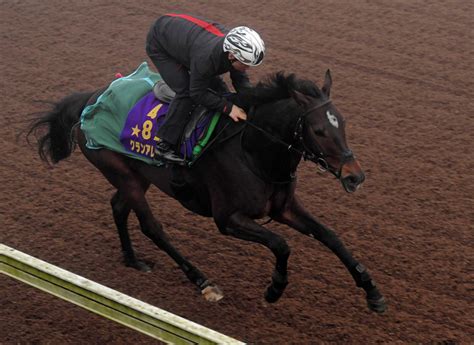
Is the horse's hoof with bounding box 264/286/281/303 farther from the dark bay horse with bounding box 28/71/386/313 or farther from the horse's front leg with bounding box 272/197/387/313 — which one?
the horse's front leg with bounding box 272/197/387/313

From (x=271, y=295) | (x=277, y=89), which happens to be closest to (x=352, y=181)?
(x=277, y=89)

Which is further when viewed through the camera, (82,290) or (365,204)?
(365,204)

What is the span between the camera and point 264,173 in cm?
545

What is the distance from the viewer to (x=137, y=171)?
634 centimetres

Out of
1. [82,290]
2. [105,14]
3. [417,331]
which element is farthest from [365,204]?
[105,14]

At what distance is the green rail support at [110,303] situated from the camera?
4.36 m

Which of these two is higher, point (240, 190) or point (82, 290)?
point (240, 190)

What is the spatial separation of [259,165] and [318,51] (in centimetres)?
562

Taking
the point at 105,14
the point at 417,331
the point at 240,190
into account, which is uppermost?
the point at 240,190

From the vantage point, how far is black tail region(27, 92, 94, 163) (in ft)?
21.7

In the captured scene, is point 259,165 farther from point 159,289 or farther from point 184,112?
point 159,289

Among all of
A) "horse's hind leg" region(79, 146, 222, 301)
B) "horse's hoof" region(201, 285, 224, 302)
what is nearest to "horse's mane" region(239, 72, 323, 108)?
"horse's hind leg" region(79, 146, 222, 301)

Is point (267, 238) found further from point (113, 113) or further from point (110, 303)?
point (113, 113)

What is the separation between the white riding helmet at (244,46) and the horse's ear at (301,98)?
0.36 meters
